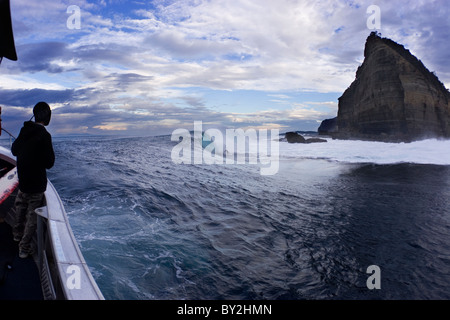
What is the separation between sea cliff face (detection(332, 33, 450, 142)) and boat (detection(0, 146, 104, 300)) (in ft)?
153

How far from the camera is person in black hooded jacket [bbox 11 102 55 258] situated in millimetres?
3492

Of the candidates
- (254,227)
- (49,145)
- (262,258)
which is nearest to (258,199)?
(254,227)

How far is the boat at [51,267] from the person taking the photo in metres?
2.27

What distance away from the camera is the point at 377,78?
4253cm

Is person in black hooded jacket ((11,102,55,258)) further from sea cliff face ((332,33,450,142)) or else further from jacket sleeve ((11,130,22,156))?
sea cliff face ((332,33,450,142))

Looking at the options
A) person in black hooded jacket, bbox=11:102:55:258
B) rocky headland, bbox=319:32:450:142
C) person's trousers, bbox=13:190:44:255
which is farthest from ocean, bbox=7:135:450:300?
rocky headland, bbox=319:32:450:142

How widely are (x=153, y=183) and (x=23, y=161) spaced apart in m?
8.00

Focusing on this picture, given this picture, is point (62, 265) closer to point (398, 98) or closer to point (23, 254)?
point (23, 254)

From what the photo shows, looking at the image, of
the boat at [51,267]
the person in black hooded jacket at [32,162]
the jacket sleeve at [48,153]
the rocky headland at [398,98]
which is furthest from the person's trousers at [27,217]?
the rocky headland at [398,98]

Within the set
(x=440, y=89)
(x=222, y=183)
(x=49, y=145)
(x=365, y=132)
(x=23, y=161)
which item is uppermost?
(x=440, y=89)

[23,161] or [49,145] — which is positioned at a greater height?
[49,145]
